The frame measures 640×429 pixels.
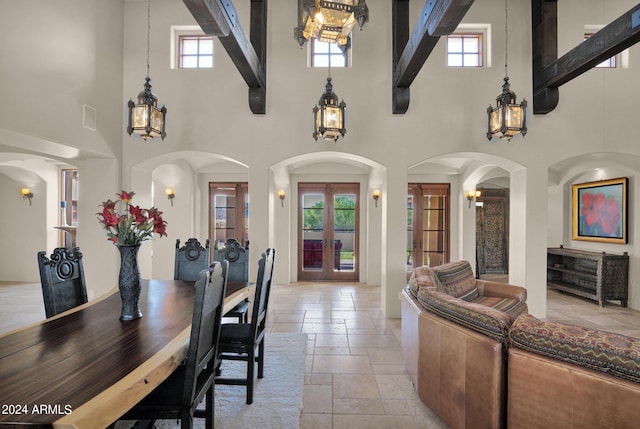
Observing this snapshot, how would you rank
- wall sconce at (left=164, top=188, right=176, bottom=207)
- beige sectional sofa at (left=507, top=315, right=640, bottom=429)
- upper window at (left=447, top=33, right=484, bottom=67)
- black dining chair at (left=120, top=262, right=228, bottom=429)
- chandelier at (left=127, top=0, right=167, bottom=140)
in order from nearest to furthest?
beige sectional sofa at (left=507, top=315, right=640, bottom=429)
black dining chair at (left=120, top=262, right=228, bottom=429)
chandelier at (left=127, top=0, right=167, bottom=140)
upper window at (left=447, top=33, right=484, bottom=67)
wall sconce at (left=164, top=188, right=176, bottom=207)

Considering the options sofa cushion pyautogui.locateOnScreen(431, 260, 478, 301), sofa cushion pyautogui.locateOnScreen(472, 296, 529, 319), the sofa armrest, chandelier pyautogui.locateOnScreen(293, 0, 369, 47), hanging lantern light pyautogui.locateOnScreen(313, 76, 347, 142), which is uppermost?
chandelier pyautogui.locateOnScreen(293, 0, 369, 47)

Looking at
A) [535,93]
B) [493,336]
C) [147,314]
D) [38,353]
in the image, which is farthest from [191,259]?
[535,93]

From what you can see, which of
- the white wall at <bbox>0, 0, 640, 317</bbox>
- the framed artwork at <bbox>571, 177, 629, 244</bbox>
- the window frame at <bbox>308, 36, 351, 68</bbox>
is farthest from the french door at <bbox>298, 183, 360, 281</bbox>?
the framed artwork at <bbox>571, 177, 629, 244</bbox>

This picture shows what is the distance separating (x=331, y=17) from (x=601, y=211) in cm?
611

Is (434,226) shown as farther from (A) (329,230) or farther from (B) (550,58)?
(B) (550,58)

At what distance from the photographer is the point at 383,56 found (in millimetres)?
4574

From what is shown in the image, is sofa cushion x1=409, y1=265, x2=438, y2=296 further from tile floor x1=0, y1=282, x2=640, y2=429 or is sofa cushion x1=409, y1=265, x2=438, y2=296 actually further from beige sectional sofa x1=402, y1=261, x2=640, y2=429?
tile floor x1=0, y1=282, x2=640, y2=429

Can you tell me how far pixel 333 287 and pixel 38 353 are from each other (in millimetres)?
5300

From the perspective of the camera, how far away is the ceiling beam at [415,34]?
8.19 feet

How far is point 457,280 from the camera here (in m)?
3.69

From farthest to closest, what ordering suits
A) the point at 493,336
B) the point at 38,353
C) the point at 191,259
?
the point at 191,259 < the point at 493,336 < the point at 38,353

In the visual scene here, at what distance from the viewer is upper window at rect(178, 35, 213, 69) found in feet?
15.8

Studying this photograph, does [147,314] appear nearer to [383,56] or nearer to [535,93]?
[383,56]

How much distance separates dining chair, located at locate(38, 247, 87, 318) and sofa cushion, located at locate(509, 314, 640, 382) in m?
2.87
